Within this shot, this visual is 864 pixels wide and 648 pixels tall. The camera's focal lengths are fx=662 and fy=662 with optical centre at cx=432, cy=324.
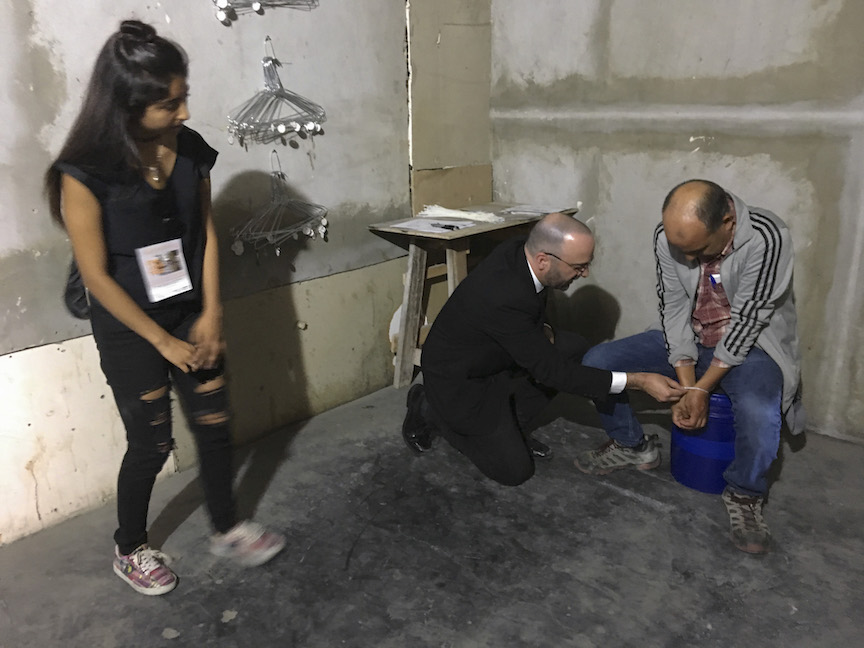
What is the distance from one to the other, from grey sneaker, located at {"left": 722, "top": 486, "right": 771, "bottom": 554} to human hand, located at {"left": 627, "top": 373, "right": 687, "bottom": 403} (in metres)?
0.35

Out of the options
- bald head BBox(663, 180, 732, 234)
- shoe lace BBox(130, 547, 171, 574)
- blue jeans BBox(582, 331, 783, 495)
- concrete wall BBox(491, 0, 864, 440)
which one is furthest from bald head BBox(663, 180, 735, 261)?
shoe lace BBox(130, 547, 171, 574)

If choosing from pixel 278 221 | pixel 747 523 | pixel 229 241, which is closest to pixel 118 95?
pixel 229 241

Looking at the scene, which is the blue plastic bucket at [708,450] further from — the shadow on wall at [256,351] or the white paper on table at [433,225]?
the shadow on wall at [256,351]

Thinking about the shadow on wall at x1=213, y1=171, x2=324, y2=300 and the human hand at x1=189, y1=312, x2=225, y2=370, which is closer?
the human hand at x1=189, y1=312, x2=225, y2=370

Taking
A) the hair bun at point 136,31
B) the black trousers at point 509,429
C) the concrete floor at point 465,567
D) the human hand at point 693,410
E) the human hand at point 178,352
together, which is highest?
the hair bun at point 136,31

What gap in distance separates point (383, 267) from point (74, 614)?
1799mm

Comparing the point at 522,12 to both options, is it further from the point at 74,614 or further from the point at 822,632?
the point at 74,614

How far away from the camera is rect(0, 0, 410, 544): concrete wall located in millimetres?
1944

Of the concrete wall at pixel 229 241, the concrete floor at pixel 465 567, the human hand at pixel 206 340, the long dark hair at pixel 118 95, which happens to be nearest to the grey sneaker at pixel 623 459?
the concrete floor at pixel 465 567

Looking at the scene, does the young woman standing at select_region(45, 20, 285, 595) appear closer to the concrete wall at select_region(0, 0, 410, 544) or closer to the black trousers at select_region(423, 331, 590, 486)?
the concrete wall at select_region(0, 0, 410, 544)

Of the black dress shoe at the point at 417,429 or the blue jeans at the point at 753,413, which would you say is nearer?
the blue jeans at the point at 753,413

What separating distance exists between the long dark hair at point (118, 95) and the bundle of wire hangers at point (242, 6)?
82 cm

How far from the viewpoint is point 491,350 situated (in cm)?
234

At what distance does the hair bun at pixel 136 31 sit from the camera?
1496 mm
